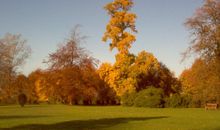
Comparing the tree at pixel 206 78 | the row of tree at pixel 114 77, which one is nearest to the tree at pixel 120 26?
the row of tree at pixel 114 77

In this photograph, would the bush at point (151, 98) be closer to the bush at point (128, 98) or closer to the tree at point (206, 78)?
the bush at point (128, 98)

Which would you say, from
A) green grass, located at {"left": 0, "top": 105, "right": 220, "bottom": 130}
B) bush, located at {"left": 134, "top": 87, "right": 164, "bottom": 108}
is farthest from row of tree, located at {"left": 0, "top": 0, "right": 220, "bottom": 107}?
green grass, located at {"left": 0, "top": 105, "right": 220, "bottom": 130}

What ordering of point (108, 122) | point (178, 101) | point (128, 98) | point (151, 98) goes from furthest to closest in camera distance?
point (128, 98)
point (178, 101)
point (151, 98)
point (108, 122)

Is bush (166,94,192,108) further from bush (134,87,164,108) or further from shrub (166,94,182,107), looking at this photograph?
bush (134,87,164,108)

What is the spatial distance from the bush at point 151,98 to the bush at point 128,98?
146 cm

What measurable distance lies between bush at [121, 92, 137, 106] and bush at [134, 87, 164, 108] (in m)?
1.46

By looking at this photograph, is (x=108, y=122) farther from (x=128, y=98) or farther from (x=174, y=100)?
(x=128, y=98)

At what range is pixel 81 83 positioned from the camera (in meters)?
75.4

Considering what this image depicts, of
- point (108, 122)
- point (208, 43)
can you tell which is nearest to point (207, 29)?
point (208, 43)

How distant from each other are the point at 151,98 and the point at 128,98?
17.2 feet

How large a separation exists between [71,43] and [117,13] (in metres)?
10.7

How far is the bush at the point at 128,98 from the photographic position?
230 ft

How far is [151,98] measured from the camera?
66938 millimetres

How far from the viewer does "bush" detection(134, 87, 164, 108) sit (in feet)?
219
